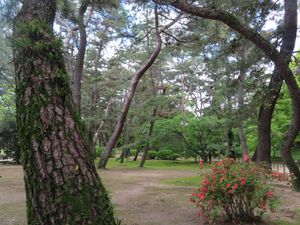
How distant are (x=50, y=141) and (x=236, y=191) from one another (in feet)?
10.9

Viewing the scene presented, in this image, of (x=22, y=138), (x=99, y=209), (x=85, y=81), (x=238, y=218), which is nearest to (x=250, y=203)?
(x=238, y=218)

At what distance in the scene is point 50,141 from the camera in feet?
6.03

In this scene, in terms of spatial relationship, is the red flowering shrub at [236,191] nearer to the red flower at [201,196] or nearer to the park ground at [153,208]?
the red flower at [201,196]

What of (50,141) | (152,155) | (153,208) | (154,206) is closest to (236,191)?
(153,208)

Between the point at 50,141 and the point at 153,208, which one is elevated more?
the point at 50,141

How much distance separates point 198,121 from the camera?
65.5ft

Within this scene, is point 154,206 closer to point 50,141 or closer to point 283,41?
point 50,141

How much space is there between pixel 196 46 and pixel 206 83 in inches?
690

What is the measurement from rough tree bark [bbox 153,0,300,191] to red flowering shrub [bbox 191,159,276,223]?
2184mm

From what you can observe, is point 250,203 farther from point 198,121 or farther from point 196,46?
point 198,121

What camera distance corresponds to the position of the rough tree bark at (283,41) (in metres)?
5.17

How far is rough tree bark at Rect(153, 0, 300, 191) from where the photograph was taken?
5172 mm

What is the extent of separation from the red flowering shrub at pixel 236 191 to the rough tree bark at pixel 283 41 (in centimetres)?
218

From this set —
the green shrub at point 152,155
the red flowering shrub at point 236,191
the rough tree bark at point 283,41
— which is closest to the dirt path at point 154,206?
the red flowering shrub at point 236,191
